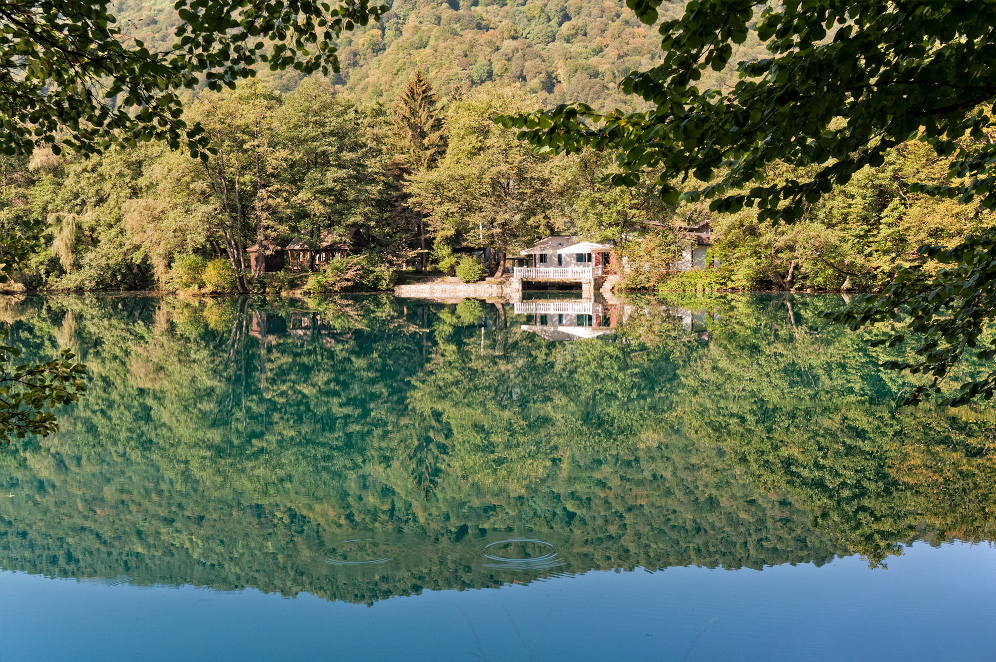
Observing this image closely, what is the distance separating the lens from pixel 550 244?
51312mm

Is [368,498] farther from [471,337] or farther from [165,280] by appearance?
[165,280]

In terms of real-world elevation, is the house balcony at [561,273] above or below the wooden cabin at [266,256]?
below

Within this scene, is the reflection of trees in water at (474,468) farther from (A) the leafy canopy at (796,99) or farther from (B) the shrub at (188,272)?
(B) the shrub at (188,272)

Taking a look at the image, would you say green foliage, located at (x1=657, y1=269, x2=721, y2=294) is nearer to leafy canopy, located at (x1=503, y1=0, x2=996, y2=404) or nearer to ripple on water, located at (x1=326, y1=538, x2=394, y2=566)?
ripple on water, located at (x1=326, y1=538, x2=394, y2=566)

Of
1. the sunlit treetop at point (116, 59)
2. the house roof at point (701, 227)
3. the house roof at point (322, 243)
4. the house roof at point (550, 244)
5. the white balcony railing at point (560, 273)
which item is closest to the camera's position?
the sunlit treetop at point (116, 59)

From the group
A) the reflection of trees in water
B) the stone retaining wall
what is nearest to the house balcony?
the stone retaining wall

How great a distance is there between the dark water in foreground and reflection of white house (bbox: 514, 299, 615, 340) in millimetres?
8994

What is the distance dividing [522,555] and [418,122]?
194 ft

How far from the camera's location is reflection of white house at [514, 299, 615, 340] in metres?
23.9

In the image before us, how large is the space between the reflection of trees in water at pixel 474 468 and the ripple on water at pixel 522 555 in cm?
13

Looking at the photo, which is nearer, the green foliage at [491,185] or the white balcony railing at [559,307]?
the white balcony railing at [559,307]

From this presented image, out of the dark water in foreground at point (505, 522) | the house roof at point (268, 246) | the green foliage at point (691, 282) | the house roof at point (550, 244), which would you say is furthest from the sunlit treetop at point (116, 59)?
the house roof at point (550, 244)

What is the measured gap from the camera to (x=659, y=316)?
28.9 meters

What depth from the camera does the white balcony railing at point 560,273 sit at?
4472 cm
